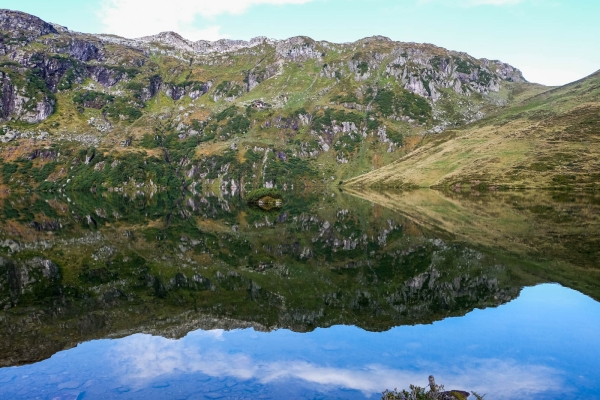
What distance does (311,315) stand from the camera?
1132 inches

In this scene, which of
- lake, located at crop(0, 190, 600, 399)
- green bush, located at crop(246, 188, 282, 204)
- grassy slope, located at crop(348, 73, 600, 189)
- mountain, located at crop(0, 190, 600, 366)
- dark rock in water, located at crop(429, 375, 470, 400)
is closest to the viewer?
dark rock in water, located at crop(429, 375, 470, 400)

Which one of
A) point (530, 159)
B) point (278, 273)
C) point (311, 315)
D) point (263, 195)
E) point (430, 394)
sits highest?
point (530, 159)

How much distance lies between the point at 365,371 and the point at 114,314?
21562 millimetres

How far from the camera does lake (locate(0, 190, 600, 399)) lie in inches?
723

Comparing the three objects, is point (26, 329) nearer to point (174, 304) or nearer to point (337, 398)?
point (174, 304)

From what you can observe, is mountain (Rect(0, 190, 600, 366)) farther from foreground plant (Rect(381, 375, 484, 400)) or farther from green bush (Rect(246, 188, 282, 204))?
green bush (Rect(246, 188, 282, 204))

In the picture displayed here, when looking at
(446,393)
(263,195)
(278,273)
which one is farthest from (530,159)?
(446,393)

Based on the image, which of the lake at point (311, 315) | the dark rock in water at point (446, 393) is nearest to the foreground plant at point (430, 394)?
the dark rock in water at point (446, 393)

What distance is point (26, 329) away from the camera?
2719 cm

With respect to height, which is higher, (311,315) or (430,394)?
(430,394)

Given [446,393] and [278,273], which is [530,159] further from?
[446,393]

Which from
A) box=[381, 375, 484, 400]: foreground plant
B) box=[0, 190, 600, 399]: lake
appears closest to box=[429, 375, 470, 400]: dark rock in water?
box=[381, 375, 484, 400]: foreground plant

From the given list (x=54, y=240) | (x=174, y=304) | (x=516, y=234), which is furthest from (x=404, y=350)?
(x=54, y=240)

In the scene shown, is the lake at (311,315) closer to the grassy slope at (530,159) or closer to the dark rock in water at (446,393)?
the dark rock in water at (446,393)
